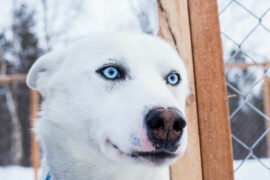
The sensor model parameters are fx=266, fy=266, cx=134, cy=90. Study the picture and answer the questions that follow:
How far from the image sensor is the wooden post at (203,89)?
3.67 feet

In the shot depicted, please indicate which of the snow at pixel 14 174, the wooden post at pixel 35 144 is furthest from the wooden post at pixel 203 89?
the snow at pixel 14 174

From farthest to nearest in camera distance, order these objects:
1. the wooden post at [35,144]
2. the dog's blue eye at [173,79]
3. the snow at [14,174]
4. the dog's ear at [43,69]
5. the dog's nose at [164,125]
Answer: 1. the snow at [14,174]
2. the wooden post at [35,144]
3. the dog's ear at [43,69]
4. the dog's blue eye at [173,79]
5. the dog's nose at [164,125]

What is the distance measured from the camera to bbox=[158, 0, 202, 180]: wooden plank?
115 centimetres

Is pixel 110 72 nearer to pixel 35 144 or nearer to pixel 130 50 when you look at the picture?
pixel 130 50

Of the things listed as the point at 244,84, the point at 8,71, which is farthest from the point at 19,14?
the point at 244,84

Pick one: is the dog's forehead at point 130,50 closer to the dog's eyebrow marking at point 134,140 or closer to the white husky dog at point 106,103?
the white husky dog at point 106,103

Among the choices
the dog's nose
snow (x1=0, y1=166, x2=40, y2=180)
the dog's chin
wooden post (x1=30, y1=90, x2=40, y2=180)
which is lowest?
snow (x1=0, y1=166, x2=40, y2=180)

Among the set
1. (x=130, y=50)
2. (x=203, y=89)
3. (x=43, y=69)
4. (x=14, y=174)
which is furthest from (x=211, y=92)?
(x=14, y=174)

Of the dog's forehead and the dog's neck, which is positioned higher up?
the dog's forehead

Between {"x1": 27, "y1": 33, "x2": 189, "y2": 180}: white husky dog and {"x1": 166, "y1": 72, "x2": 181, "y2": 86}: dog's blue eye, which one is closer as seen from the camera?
{"x1": 27, "y1": 33, "x2": 189, "y2": 180}: white husky dog

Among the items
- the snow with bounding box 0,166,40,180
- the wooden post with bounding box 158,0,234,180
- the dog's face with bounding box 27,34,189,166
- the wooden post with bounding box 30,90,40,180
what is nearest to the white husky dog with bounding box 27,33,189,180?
the dog's face with bounding box 27,34,189,166

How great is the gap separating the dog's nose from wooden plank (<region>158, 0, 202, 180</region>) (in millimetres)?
187

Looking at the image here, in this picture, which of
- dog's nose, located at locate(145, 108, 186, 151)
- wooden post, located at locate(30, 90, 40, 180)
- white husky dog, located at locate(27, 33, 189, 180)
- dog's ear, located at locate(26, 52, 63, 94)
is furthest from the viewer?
wooden post, located at locate(30, 90, 40, 180)

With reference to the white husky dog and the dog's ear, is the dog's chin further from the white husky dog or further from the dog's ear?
the dog's ear
